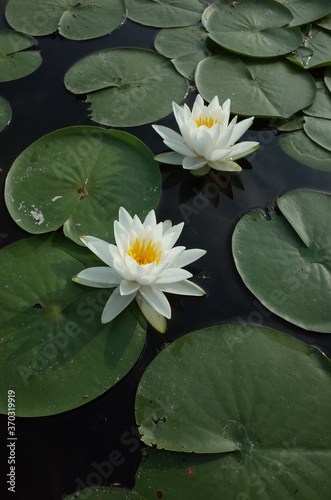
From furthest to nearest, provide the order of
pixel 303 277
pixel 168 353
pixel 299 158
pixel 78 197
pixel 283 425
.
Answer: pixel 299 158, pixel 78 197, pixel 303 277, pixel 168 353, pixel 283 425

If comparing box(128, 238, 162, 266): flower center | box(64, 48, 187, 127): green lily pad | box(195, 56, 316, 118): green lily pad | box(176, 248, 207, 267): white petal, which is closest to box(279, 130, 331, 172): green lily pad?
box(195, 56, 316, 118): green lily pad

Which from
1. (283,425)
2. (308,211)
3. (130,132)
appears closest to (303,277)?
(308,211)

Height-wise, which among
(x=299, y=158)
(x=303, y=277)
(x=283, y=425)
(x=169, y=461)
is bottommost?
(x=169, y=461)

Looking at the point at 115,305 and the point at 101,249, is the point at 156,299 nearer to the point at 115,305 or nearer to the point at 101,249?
the point at 115,305

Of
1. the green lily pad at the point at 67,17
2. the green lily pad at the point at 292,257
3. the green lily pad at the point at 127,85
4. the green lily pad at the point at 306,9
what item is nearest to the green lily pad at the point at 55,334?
the green lily pad at the point at 292,257

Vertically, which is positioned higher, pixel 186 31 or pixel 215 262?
pixel 186 31

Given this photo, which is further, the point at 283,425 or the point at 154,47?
the point at 154,47

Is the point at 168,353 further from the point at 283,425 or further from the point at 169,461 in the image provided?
the point at 283,425

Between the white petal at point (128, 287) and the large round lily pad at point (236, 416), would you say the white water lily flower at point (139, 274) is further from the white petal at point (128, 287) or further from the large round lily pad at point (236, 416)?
the large round lily pad at point (236, 416)
